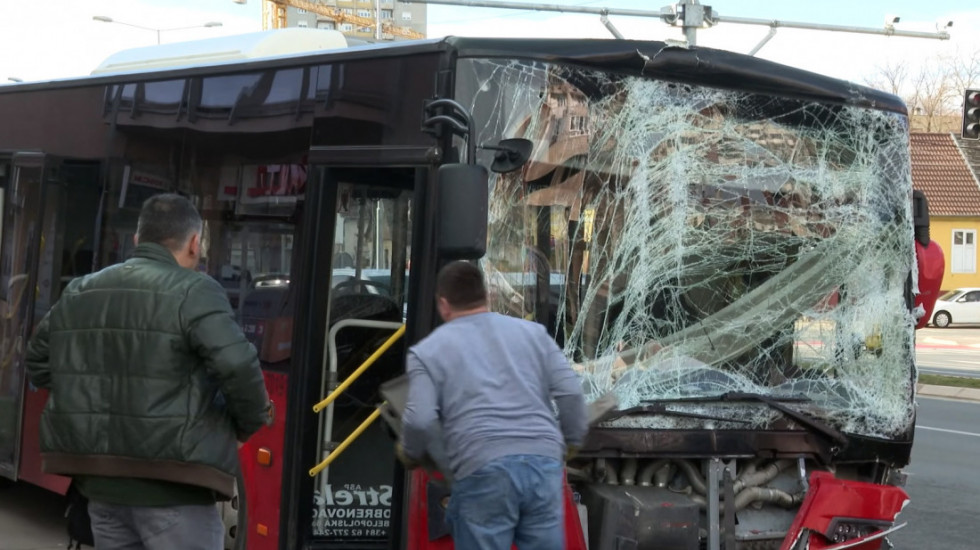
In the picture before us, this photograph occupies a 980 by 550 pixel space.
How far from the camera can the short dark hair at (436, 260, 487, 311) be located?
4.59 meters

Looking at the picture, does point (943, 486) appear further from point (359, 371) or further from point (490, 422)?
point (490, 422)

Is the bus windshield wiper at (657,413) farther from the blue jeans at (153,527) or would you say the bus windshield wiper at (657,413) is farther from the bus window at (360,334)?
the blue jeans at (153,527)

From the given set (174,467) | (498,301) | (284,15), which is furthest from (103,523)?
(284,15)

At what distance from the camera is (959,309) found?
42.6 m

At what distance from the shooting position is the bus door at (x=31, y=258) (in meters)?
7.93

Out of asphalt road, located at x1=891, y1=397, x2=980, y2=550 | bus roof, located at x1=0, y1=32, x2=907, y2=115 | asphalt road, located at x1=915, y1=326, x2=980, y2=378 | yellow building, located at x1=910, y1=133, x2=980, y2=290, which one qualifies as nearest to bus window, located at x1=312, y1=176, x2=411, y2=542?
bus roof, located at x1=0, y1=32, x2=907, y2=115

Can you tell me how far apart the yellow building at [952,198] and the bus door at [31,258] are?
46.7 meters

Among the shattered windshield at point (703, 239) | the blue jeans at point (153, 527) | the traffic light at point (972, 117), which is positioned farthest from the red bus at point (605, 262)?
the traffic light at point (972, 117)

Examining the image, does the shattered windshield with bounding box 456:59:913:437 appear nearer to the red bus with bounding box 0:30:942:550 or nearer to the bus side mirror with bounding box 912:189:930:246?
the red bus with bounding box 0:30:942:550

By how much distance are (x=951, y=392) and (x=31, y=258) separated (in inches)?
612

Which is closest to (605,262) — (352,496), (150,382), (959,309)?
(352,496)

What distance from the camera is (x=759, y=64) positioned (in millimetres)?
5965

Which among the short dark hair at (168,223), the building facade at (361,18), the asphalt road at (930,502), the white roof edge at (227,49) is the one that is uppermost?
the building facade at (361,18)

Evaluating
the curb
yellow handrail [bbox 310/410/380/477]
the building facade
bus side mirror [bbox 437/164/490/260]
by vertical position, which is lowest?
yellow handrail [bbox 310/410/380/477]
